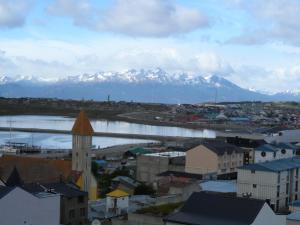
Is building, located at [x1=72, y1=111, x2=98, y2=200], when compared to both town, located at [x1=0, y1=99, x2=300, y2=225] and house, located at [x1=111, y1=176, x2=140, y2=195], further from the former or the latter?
house, located at [x1=111, y1=176, x2=140, y2=195]

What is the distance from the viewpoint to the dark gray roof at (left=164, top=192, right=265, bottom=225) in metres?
14.4

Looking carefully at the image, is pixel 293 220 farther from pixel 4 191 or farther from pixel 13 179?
pixel 13 179

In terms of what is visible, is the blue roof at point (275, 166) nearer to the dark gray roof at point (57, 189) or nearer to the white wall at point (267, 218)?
the white wall at point (267, 218)

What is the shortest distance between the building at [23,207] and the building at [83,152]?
6.32 m

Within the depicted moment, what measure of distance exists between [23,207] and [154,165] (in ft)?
42.5

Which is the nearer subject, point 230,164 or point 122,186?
point 122,186

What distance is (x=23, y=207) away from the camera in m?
15.1

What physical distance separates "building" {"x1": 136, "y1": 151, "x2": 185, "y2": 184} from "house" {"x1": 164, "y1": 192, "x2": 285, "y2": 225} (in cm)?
1198

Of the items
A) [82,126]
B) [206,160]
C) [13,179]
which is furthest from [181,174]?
[13,179]

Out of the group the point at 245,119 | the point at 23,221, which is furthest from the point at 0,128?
the point at 23,221

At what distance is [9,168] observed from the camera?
69.8 feet

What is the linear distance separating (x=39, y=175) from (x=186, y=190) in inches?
203

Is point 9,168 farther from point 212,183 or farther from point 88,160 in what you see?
point 212,183

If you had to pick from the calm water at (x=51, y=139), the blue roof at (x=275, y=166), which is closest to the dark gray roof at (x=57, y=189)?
the blue roof at (x=275, y=166)
